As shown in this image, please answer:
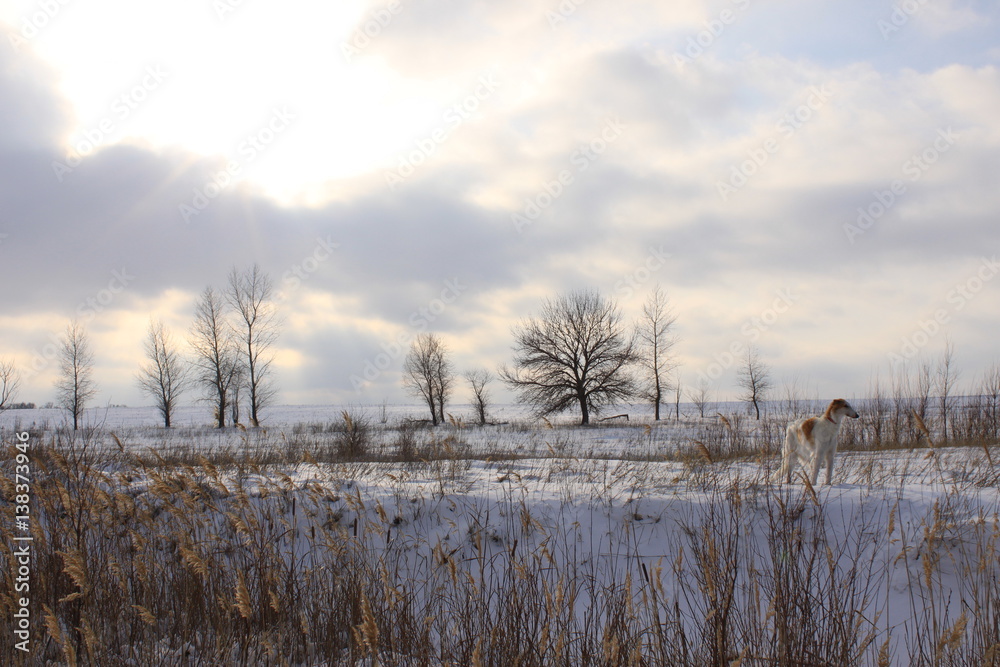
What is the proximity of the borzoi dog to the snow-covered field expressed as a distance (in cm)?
43

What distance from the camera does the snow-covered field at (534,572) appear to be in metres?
2.90

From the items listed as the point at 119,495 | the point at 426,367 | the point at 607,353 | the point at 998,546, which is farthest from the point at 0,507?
the point at 426,367

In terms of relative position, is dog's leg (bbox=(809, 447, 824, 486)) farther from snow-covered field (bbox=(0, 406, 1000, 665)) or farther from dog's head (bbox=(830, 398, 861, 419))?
dog's head (bbox=(830, 398, 861, 419))

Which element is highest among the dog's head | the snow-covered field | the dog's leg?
the dog's head

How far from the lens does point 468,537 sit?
5.20 meters

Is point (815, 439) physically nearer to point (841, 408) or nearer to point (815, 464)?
point (815, 464)

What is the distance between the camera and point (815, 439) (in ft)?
19.7

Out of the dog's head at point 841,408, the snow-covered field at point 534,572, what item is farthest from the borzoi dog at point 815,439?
the snow-covered field at point 534,572

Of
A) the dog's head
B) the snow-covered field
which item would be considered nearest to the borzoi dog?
the dog's head

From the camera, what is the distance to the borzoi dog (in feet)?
19.4

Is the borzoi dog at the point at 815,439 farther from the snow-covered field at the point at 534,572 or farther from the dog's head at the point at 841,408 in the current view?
the snow-covered field at the point at 534,572

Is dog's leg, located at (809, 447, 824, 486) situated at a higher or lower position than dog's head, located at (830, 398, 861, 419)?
lower

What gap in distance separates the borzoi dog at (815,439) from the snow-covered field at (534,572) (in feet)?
1.42

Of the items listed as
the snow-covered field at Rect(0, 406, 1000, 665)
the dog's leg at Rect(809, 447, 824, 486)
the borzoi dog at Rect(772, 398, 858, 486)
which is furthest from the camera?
the borzoi dog at Rect(772, 398, 858, 486)
